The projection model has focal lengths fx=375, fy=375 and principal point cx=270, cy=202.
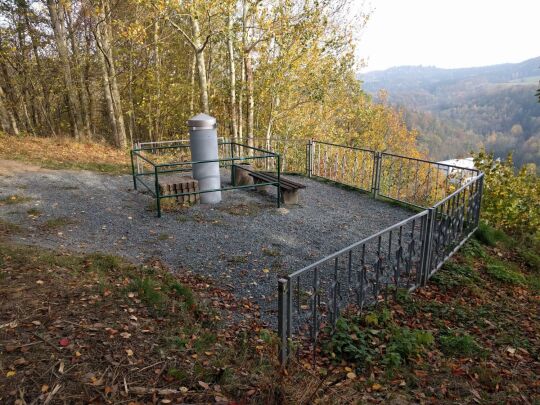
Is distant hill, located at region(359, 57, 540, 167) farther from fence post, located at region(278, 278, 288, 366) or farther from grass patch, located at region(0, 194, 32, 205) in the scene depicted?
fence post, located at region(278, 278, 288, 366)

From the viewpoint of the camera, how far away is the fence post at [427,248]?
199 inches

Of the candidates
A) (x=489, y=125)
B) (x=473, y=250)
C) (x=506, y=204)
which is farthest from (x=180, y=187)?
(x=489, y=125)

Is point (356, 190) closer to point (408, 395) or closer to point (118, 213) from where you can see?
Answer: point (118, 213)

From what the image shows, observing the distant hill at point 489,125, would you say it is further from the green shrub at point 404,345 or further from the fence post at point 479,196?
the green shrub at point 404,345

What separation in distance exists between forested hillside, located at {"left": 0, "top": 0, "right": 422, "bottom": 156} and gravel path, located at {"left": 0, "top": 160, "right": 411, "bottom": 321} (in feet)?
19.5

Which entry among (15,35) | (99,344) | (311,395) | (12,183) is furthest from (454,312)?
(15,35)

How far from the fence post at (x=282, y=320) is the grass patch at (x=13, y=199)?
6.91 meters

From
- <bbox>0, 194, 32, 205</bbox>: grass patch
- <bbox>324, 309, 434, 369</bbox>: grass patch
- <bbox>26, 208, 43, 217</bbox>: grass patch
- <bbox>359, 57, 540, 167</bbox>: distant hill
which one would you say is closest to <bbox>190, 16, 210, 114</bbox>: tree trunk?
<bbox>0, 194, 32, 205</bbox>: grass patch

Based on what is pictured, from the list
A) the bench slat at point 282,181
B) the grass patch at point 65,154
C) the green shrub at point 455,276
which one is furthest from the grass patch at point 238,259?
the grass patch at point 65,154

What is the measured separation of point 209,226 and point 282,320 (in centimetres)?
413

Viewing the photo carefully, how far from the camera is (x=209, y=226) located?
23.5 ft

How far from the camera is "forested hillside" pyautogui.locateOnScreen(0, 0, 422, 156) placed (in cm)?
1455

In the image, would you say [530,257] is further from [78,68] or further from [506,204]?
[78,68]

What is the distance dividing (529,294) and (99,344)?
6.02 meters
